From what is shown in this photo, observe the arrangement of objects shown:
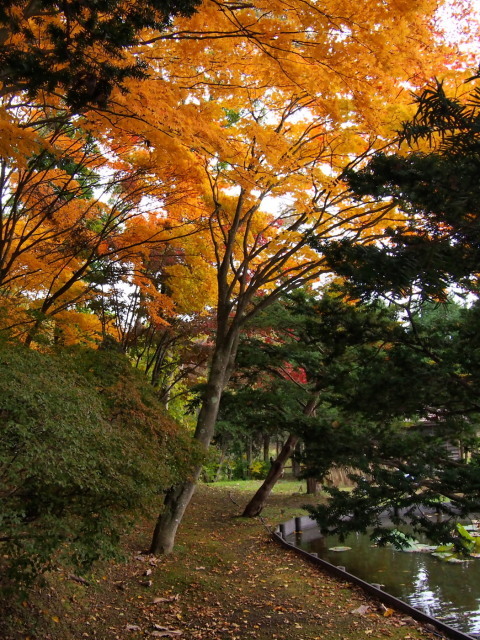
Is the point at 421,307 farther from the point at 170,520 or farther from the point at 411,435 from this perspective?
the point at 170,520

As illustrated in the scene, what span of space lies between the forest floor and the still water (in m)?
1.46

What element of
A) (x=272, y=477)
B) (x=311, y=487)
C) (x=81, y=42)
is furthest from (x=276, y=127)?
Result: (x=311, y=487)

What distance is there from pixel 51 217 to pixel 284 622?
6.75m

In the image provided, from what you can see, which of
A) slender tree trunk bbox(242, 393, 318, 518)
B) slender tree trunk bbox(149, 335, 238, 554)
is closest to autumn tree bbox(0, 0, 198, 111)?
slender tree trunk bbox(149, 335, 238, 554)

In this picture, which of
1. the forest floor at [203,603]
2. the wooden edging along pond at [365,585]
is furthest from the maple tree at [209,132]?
the wooden edging along pond at [365,585]

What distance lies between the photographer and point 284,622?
6051mm

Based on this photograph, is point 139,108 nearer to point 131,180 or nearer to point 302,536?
point 131,180

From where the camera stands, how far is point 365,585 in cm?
746

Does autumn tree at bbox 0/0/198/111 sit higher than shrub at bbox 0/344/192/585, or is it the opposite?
autumn tree at bbox 0/0/198/111

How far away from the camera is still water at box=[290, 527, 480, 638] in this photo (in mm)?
7808

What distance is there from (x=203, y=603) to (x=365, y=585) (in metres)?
2.48

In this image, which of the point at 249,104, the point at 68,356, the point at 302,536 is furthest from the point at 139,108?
the point at 302,536

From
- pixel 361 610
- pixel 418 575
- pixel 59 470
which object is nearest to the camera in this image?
pixel 59 470

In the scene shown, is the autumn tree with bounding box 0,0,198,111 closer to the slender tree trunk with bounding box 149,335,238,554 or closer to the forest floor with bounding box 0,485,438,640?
the forest floor with bounding box 0,485,438,640
